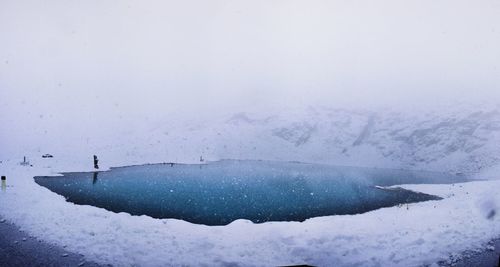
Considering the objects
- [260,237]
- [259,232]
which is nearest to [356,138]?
[259,232]

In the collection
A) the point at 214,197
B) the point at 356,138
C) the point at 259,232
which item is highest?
the point at 356,138

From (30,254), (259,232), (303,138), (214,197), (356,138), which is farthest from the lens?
(303,138)

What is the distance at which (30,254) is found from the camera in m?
12.9

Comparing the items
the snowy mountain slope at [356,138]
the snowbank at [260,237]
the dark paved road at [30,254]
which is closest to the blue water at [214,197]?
the snowbank at [260,237]

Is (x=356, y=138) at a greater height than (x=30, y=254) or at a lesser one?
greater

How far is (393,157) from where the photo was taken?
260 ft

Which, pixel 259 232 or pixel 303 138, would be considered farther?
pixel 303 138

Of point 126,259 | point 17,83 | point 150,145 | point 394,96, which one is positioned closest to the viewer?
point 126,259

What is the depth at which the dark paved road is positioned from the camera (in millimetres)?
12191

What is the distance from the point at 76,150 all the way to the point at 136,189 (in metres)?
40.5

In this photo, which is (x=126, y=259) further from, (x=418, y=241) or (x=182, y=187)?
(x=182, y=187)

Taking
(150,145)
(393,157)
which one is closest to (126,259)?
(150,145)

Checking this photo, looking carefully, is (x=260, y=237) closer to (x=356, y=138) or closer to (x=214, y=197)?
(x=214, y=197)

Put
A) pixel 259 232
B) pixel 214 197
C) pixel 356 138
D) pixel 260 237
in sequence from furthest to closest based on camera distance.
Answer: pixel 356 138
pixel 214 197
pixel 259 232
pixel 260 237
